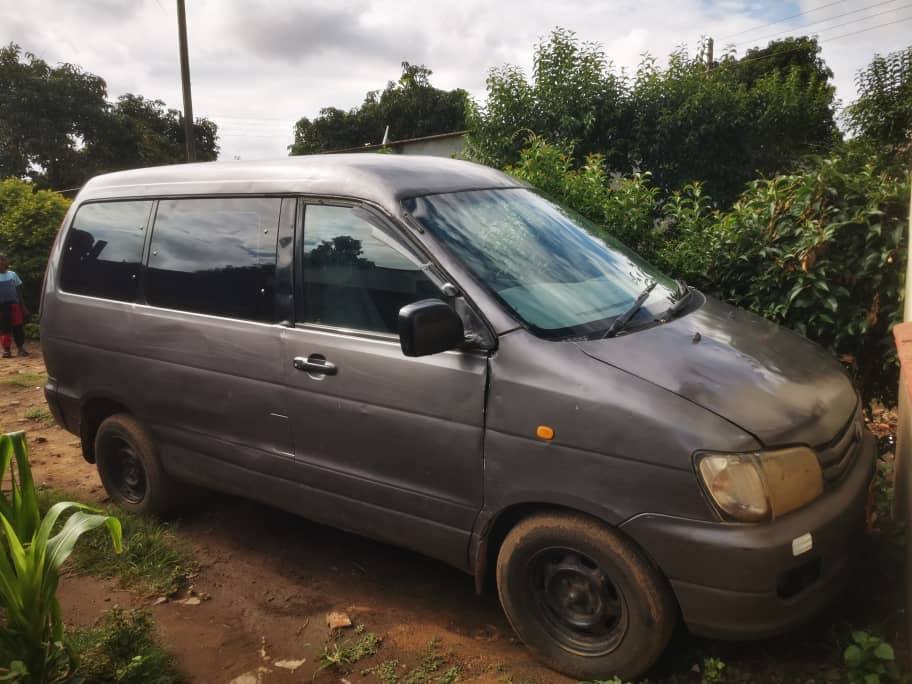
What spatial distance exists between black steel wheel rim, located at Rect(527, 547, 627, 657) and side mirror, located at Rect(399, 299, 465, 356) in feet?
2.83

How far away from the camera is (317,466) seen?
3.33 metres

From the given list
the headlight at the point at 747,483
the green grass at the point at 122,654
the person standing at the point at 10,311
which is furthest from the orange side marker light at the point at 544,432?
the person standing at the point at 10,311

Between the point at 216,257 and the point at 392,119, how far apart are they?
127 ft

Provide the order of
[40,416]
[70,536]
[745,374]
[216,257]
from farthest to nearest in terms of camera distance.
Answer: [40,416] → [216,257] → [745,374] → [70,536]

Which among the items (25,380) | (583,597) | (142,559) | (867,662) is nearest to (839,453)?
(867,662)

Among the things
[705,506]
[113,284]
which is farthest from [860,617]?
[113,284]

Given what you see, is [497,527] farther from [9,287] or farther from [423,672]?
[9,287]

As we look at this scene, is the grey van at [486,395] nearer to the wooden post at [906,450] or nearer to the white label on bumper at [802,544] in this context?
the white label on bumper at [802,544]

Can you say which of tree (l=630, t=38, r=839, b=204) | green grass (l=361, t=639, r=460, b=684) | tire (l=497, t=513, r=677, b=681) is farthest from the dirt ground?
tree (l=630, t=38, r=839, b=204)

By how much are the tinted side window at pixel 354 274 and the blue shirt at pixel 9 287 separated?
8.54 metres

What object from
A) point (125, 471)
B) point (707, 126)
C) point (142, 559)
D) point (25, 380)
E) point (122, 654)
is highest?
point (707, 126)

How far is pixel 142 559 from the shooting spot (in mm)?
3895

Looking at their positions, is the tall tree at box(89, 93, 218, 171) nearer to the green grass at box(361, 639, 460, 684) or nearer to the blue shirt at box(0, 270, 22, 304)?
the blue shirt at box(0, 270, 22, 304)

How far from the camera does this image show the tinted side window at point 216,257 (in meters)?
3.49
